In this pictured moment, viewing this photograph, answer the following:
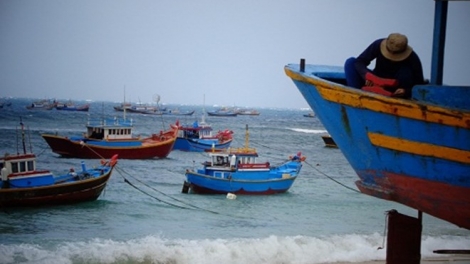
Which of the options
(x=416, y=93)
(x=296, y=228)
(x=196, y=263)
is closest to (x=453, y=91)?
(x=416, y=93)

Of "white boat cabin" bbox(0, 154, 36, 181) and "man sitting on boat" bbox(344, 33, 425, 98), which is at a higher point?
"man sitting on boat" bbox(344, 33, 425, 98)

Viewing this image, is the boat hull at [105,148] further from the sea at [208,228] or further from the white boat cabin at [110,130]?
the sea at [208,228]

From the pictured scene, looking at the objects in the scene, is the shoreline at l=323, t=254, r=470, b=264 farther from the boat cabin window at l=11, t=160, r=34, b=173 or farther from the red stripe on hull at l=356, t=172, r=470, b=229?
the boat cabin window at l=11, t=160, r=34, b=173

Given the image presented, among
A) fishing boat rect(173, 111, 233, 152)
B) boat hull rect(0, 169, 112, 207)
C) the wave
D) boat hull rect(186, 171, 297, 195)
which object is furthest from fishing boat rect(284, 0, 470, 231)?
fishing boat rect(173, 111, 233, 152)

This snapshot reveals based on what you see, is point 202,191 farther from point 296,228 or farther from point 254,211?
point 296,228

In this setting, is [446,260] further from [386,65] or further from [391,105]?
[391,105]

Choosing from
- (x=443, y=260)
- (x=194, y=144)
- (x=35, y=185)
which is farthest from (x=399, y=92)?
(x=194, y=144)

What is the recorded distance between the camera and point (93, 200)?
20.8 metres

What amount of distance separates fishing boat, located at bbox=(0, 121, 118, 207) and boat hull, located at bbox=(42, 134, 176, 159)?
12.7 meters

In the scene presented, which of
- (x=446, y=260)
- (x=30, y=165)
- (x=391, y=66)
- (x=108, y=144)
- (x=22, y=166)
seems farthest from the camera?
(x=108, y=144)

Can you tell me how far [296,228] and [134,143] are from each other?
19.5 m

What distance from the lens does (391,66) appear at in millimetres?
5270

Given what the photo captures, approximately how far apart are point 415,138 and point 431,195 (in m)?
0.58

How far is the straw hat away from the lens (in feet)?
16.8
